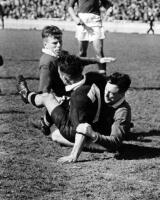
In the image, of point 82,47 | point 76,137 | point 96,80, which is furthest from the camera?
point 82,47

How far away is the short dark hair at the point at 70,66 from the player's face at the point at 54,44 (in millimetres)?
955

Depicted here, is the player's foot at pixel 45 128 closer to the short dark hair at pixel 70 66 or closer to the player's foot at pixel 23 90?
the player's foot at pixel 23 90

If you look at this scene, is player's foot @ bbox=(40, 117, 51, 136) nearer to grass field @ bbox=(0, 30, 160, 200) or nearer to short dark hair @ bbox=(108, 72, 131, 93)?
grass field @ bbox=(0, 30, 160, 200)

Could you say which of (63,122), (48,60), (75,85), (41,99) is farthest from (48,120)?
(75,85)

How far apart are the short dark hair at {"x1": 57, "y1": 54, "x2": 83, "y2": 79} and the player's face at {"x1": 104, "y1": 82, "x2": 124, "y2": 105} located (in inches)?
14.9

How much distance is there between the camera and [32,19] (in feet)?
155

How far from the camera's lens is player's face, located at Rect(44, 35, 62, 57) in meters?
7.47

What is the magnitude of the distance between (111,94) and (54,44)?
58.9 inches

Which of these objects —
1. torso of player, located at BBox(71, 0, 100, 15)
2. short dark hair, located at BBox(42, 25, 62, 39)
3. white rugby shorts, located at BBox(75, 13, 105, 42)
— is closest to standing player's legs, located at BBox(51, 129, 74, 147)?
short dark hair, located at BBox(42, 25, 62, 39)

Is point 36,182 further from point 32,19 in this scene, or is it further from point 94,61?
point 32,19

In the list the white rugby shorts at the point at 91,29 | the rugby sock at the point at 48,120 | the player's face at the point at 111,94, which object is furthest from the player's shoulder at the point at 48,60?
the white rugby shorts at the point at 91,29

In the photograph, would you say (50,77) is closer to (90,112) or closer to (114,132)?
(90,112)

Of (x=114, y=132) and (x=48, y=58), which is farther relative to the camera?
(x=48, y=58)

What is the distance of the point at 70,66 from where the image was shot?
6.41 metres
